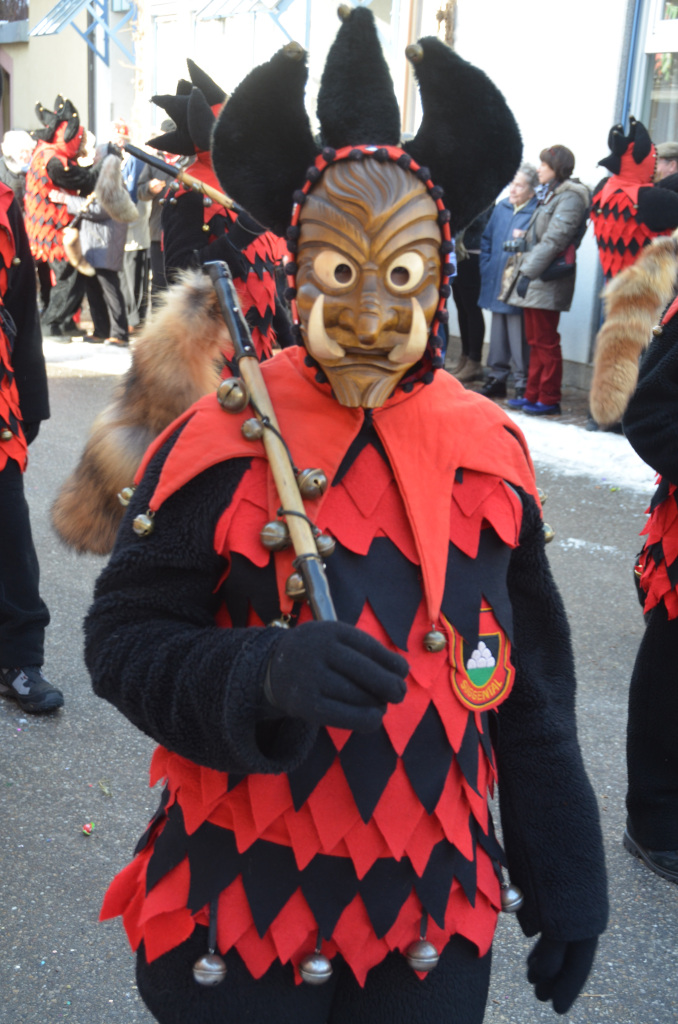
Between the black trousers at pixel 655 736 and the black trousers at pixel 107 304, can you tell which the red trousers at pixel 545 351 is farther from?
the black trousers at pixel 655 736

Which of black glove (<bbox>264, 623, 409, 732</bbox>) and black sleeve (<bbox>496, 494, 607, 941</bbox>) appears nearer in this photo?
black glove (<bbox>264, 623, 409, 732</bbox>)

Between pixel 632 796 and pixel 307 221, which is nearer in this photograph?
pixel 307 221

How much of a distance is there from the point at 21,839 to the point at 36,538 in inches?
102

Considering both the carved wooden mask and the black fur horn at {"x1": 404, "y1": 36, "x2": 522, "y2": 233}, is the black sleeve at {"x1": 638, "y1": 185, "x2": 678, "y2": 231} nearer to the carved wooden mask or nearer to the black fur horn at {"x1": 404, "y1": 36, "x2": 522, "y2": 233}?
the black fur horn at {"x1": 404, "y1": 36, "x2": 522, "y2": 233}

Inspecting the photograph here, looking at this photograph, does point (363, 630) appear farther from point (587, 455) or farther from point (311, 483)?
point (587, 455)

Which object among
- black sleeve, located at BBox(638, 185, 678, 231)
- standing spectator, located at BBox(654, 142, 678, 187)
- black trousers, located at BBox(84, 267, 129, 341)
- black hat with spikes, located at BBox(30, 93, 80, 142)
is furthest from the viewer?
black trousers, located at BBox(84, 267, 129, 341)

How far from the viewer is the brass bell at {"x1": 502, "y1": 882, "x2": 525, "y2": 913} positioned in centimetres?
148

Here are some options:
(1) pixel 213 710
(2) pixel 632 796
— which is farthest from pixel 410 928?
(2) pixel 632 796

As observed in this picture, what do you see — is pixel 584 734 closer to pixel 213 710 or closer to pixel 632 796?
pixel 632 796

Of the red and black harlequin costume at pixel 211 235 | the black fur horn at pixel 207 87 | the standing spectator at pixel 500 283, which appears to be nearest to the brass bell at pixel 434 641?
the red and black harlequin costume at pixel 211 235

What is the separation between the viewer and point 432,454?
1.43 meters

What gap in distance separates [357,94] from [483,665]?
78cm

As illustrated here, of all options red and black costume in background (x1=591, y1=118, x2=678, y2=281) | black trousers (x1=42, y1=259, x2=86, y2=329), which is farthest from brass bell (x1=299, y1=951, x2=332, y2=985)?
black trousers (x1=42, y1=259, x2=86, y2=329)

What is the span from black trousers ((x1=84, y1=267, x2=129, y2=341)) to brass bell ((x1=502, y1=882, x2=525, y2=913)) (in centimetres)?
950
